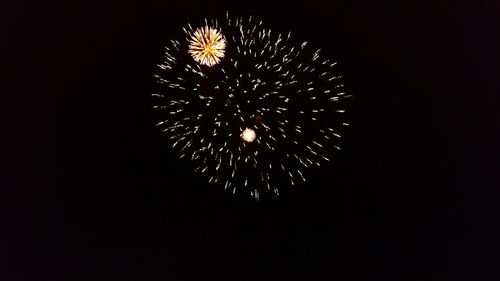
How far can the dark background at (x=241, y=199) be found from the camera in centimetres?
196

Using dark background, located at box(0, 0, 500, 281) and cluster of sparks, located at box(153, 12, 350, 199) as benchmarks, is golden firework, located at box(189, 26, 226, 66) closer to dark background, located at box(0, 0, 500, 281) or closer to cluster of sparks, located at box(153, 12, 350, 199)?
cluster of sparks, located at box(153, 12, 350, 199)

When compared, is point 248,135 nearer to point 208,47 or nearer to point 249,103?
point 249,103

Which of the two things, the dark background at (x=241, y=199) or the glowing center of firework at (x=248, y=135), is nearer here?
the glowing center of firework at (x=248, y=135)

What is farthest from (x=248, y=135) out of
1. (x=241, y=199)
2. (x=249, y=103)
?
(x=241, y=199)

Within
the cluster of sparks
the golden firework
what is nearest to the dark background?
the cluster of sparks

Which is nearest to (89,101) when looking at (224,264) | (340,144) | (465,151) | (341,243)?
(224,264)

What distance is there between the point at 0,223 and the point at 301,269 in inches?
47.4

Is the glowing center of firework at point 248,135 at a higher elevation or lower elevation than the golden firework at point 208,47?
lower

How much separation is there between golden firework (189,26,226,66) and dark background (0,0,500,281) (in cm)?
22

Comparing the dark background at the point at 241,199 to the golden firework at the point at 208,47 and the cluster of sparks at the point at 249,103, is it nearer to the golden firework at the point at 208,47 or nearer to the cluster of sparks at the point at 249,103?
the cluster of sparks at the point at 249,103

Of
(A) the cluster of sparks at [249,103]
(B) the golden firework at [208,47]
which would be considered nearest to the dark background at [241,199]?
(A) the cluster of sparks at [249,103]

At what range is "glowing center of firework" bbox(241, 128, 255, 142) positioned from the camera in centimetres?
184

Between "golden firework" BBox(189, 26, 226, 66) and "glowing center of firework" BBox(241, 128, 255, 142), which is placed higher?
"golden firework" BBox(189, 26, 226, 66)

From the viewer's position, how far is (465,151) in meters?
1.98
